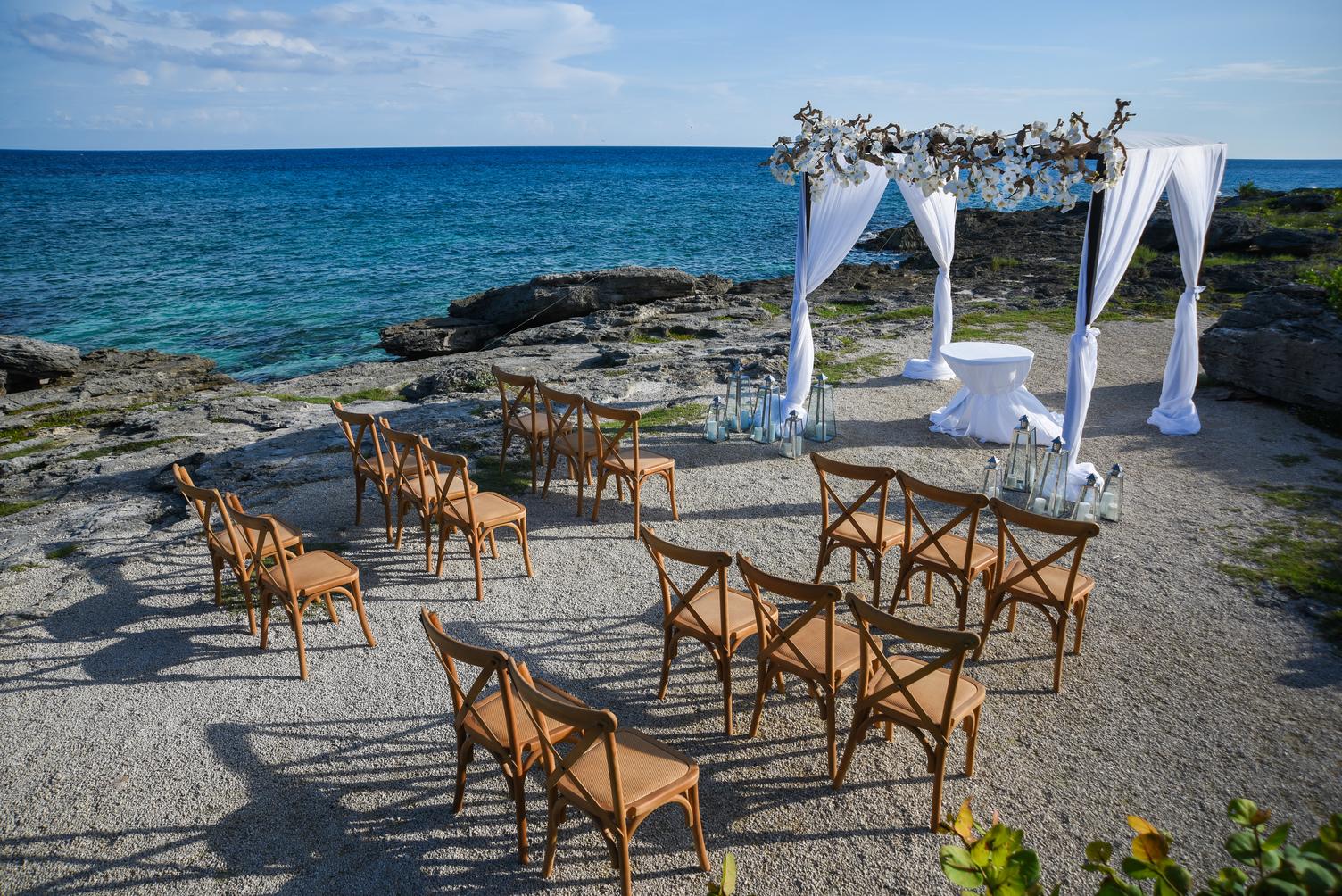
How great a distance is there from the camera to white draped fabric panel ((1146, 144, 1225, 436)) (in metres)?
9.03

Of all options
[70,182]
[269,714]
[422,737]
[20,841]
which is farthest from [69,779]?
[70,182]

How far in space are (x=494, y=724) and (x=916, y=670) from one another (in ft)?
6.81

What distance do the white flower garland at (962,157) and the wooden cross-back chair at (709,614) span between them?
15.7 feet

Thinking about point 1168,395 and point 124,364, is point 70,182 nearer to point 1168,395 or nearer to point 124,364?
point 124,364

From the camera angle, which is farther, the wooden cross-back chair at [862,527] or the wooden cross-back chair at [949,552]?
the wooden cross-back chair at [862,527]

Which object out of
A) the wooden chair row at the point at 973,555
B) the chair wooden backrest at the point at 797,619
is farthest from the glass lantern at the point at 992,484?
the chair wooden backrest at the point at 797,619

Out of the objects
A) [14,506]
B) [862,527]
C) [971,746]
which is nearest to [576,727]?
[971,746]

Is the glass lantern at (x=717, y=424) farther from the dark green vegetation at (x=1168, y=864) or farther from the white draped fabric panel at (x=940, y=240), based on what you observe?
the dark green vegetation at (x=1168, y=864)

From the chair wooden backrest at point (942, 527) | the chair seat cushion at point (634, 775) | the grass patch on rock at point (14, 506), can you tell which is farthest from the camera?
the grass patch on rock at point (14, 506)

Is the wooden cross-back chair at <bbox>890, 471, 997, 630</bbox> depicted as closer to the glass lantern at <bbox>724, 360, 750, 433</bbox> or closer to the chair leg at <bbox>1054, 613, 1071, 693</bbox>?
the chair leg at <bbox>1054, 613, 1071, 693</bbox>

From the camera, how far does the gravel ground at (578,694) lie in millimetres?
4043

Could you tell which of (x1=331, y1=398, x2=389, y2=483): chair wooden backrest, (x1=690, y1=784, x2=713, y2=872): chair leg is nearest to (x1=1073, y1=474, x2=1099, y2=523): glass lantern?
(x1=690, y1=784, x2=713, y2=872): chair leg

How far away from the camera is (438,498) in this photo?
6719mm

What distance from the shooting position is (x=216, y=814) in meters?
4.32
